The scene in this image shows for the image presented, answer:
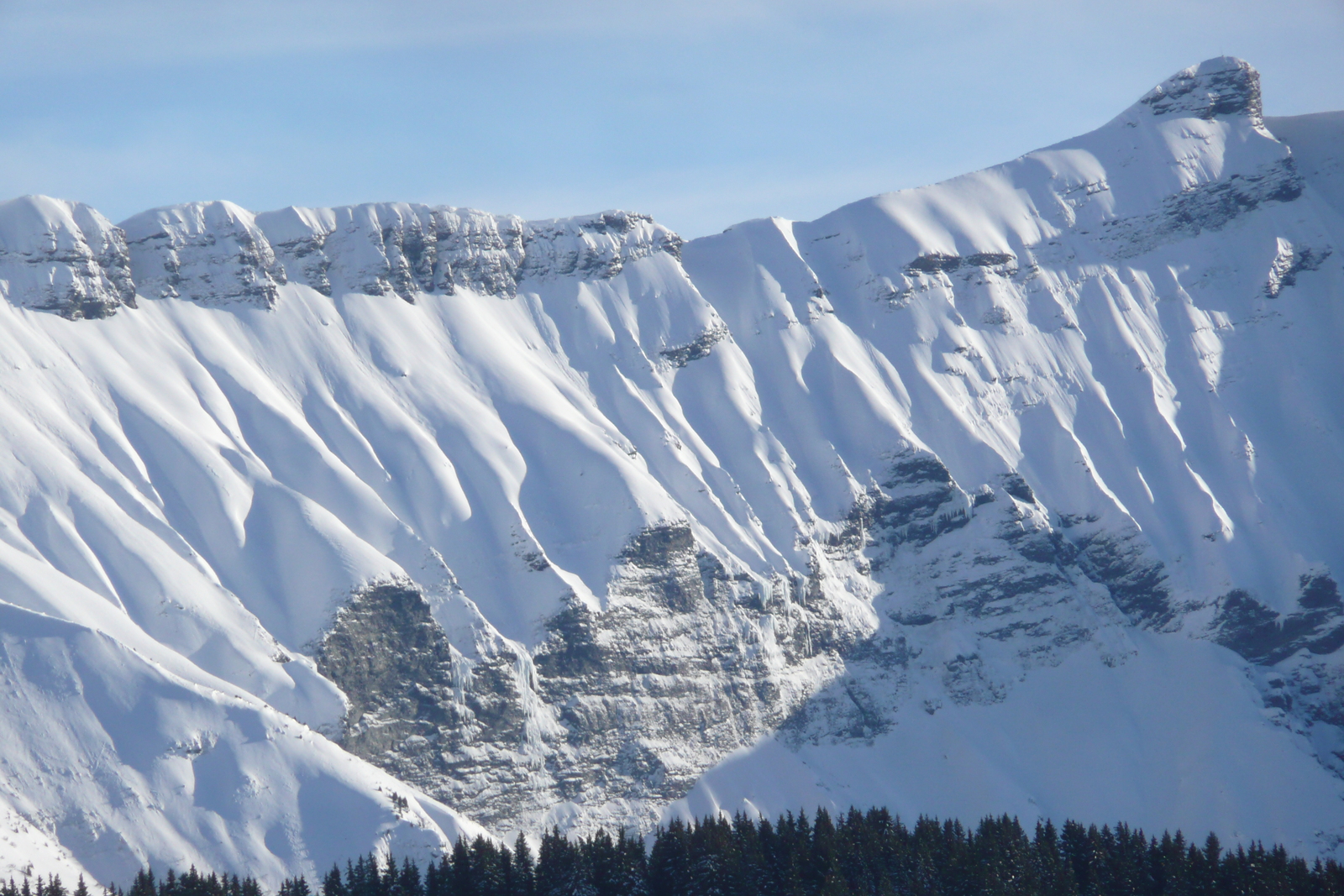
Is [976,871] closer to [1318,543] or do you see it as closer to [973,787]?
[973,787]

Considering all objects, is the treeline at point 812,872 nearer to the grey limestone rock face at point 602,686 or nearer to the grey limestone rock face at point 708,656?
the grey limestone rock face at point 602,686

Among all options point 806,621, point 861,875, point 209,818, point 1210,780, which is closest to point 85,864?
point 209,818

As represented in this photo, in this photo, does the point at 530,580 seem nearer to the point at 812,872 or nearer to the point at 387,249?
the point at 387,249

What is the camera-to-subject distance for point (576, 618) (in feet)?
534

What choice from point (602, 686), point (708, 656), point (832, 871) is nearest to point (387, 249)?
point (602, 686)

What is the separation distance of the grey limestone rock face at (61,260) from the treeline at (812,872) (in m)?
78.1

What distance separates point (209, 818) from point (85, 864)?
33.2 feet

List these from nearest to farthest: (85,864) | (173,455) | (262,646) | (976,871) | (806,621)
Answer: (976,871), (85,864), (262,646), (173,455), (806,621)

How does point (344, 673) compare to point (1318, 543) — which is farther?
point (1318, 543)

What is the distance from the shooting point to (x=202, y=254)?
18425 centimetres

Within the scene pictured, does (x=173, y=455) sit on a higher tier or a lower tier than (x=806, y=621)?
higher

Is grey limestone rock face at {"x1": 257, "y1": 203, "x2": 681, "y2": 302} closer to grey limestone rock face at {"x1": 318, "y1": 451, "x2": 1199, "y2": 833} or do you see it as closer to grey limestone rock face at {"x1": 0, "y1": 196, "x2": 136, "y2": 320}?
grey limestone rock face at {"x1": 0, "y1": 196, "x2": 136, "y2": 320}

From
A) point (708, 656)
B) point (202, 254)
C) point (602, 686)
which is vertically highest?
point (202, 254)

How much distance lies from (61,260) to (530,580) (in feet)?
199
